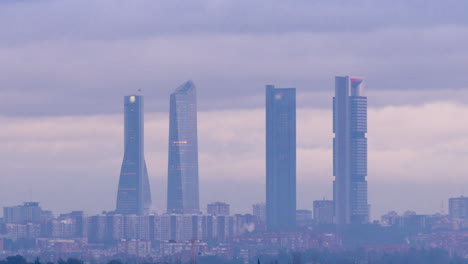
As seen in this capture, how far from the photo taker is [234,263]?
197m

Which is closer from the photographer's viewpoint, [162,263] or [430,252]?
[162,263]

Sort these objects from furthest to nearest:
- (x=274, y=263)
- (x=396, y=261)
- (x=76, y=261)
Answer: (x=396, y=261) → (x=274, y=263) → (x=76, y=261)

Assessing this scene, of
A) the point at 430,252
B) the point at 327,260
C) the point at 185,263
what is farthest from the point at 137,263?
the point at 430,252

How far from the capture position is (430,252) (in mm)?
197625

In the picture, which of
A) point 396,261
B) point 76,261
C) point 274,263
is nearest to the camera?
point 76,261

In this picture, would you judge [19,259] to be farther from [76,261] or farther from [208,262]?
[208,262]

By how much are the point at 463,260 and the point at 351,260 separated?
532 inches

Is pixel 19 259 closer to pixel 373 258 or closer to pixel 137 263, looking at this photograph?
pixel 137 263

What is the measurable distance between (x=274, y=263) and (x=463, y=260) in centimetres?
2846

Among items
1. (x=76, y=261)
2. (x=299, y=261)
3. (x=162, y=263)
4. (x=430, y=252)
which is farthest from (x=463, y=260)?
(x=76, y=261)

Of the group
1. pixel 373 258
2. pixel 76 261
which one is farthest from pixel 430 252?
pixel 76 261

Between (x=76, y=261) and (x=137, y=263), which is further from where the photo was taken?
(x=137, y=263)

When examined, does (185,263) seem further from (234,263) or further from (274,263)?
(274,263)

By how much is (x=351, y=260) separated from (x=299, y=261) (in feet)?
52.4
